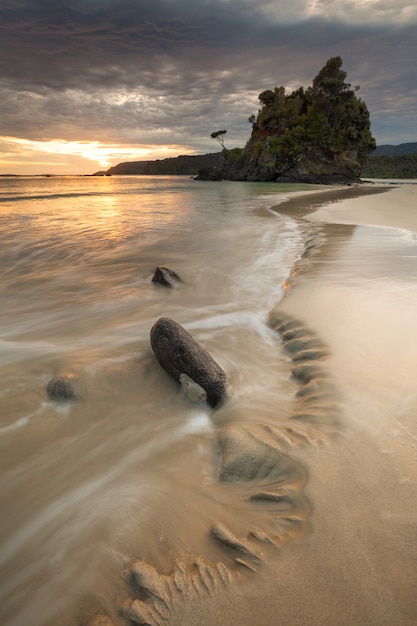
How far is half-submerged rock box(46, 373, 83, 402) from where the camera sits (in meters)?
2.62

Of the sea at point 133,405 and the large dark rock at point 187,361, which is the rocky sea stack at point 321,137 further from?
the large dark rock at point 187,361

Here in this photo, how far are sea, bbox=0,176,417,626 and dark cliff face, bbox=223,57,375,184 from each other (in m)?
57.3

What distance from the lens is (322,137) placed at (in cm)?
5891

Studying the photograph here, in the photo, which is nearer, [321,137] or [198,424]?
[198,424]

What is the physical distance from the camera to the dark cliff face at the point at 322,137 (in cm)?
5684

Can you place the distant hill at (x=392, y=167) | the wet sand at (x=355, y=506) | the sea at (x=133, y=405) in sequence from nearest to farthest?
the wet sand at (x=355, y=506), the sea at (x=133, y=405), the distant hill at (x=392, y=167)

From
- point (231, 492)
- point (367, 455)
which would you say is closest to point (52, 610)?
point (231, 492)

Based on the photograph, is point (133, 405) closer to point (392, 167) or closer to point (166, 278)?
point (166, 278)

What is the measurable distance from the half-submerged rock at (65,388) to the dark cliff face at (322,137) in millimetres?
60192

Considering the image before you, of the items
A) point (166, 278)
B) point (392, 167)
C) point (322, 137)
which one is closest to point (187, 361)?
point (166, 278)

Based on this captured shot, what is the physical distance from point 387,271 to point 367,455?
13.6ft

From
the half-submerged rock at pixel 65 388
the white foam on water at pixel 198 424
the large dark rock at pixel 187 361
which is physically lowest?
the white foam on water at pixel 198 424

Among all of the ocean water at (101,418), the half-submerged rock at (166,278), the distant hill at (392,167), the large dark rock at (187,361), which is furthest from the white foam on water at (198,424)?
the distant hill at (392,167)

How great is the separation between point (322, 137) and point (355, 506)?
69038 millimetres
